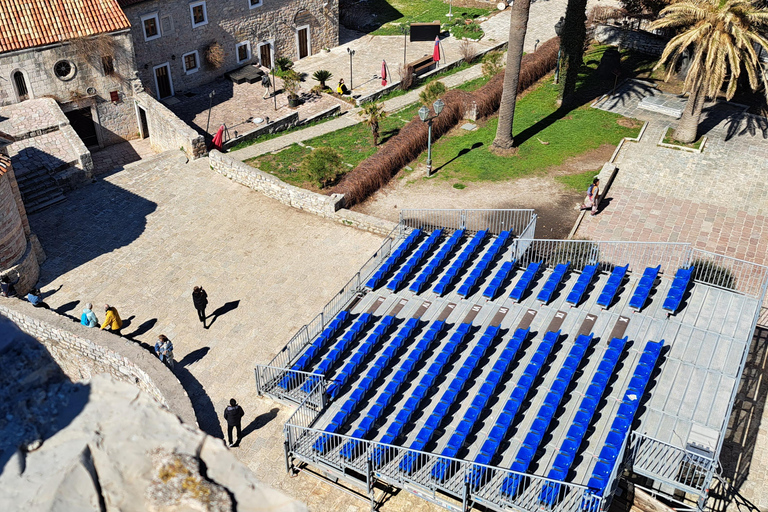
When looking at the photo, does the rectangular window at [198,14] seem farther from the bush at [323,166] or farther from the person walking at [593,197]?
the person walking at [593,197]

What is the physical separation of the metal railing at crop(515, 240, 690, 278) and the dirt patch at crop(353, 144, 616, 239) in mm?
2401

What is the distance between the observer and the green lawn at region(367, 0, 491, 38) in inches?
1889

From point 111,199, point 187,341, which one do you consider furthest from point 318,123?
point 187,341

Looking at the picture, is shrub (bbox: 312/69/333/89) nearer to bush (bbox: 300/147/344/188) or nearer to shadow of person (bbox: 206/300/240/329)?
bush (bbox: 300/147/344/188)

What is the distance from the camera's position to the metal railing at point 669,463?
17047 millimetres

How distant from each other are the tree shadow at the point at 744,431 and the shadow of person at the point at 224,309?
14.7 metres

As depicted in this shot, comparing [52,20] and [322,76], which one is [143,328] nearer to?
[52,20]

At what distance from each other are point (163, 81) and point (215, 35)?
379cm

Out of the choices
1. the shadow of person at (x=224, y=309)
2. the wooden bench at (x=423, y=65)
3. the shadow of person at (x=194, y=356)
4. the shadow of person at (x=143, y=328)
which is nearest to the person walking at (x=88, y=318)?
the shadow of person at (x=143, y=328)

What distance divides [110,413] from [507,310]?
18572 millimetres

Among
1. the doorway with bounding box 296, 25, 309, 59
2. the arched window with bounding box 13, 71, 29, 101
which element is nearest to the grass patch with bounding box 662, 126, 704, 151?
the doorway with bounding box 296, 25, 309, 59

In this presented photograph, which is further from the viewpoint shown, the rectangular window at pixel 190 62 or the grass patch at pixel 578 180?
the rectangular window at pixel 190 62

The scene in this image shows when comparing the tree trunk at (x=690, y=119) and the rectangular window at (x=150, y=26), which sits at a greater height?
the rectangular window at (x=150, y=26)

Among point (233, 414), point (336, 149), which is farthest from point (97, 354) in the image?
point (336, 149)
